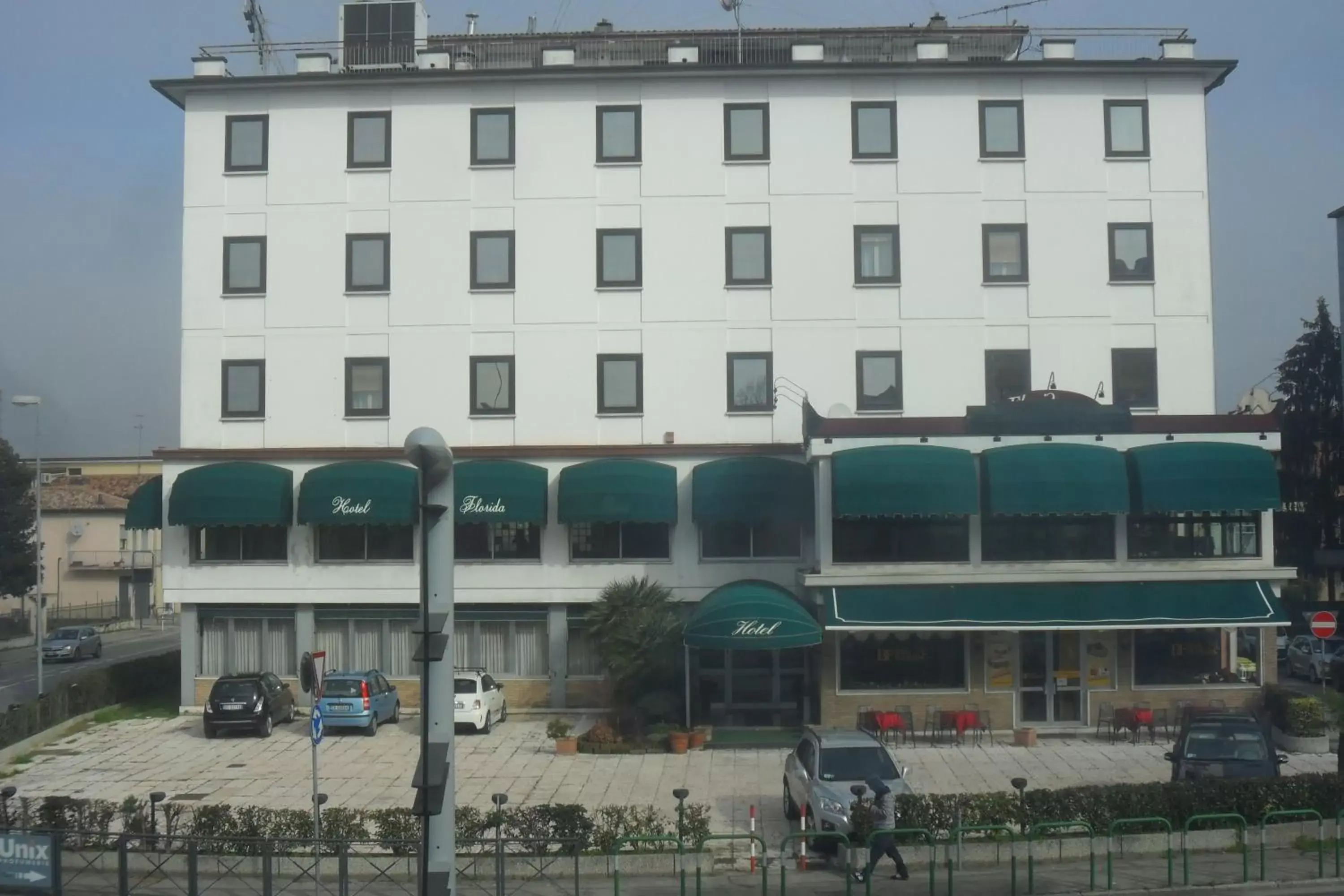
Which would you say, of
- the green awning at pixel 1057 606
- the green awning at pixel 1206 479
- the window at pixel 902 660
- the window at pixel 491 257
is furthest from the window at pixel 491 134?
the green awning at pixel 1206 479

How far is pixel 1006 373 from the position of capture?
3678 cm

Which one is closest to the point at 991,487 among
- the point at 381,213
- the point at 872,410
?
the point at 872,410

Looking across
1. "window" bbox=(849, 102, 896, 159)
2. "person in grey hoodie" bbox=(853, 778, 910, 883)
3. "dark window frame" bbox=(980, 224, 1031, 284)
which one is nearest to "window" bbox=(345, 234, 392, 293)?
"window" bbox=(849, 102, 896, 159)

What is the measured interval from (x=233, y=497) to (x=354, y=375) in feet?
16.1

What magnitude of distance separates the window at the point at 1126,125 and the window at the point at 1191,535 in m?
11.1

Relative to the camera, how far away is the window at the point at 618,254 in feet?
122

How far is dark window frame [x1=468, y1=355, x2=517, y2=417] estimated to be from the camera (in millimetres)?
37250

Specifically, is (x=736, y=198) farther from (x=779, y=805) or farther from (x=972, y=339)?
(x=779, y=805)

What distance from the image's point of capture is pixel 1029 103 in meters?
37.1

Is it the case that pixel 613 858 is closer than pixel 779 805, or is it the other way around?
pixel 613 858

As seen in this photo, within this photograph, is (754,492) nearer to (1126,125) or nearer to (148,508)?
(1126,125)

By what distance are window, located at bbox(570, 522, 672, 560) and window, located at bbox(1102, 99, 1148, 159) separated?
55.9ft

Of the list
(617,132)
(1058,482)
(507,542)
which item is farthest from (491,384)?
(1058,482)

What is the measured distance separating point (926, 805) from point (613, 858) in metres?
5.01
